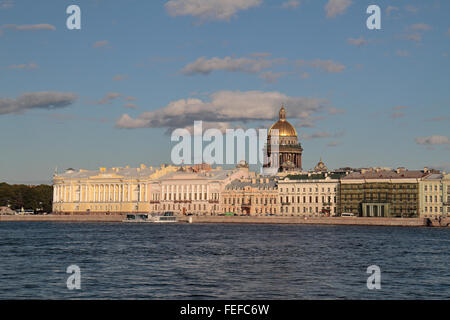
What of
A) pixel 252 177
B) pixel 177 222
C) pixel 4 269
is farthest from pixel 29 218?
pixel 4 269

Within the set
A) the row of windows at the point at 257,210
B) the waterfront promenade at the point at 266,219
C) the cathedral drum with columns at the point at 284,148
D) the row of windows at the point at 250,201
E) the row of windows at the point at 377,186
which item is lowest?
the waterfront promenade at the point at 266,219

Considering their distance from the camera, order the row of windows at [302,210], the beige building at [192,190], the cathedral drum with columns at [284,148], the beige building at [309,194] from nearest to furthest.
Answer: the beige building at [309,194]
the row of windows at [302,210]
the beige building at [192,190]
the cathedral drum with columns at [284,148]

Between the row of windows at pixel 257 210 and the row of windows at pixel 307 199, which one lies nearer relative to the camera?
the row of windows at pixel 307 199

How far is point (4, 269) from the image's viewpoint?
907 inches

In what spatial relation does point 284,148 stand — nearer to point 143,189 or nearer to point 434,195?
point 143,189

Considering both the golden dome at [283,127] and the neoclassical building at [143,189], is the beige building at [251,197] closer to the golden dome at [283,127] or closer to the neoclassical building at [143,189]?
the neoclassical building at [143,189]

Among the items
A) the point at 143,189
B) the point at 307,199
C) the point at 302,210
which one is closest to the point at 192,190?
the point at 143,189

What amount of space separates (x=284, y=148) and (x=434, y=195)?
38.2 metres

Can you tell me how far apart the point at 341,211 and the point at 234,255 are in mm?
53285

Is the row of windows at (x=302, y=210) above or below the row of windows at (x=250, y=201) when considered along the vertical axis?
below

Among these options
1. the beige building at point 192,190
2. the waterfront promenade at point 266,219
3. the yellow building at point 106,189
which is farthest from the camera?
the yellow building at point 106,189

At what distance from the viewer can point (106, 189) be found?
104062 mm

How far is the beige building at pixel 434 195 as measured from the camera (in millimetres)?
70750

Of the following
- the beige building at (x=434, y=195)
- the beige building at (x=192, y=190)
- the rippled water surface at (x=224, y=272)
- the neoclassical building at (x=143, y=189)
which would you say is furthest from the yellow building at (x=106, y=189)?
the rippled water surface at (x=224, y=272)
